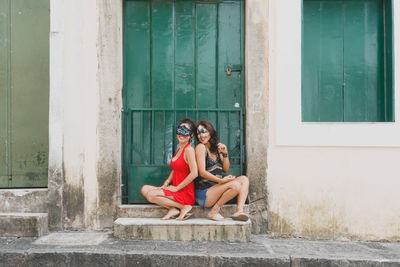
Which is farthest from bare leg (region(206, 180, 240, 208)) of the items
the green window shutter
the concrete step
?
the concrete step

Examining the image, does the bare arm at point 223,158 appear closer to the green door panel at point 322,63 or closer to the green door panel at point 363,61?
the green door panel at point 322,63

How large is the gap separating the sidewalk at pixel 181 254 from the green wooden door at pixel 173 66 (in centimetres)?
128

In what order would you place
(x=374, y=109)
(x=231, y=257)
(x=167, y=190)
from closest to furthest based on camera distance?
(x=231, y=257) < (x=167, y=190) < (x=374, y=109)

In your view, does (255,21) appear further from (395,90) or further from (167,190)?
(167,190)

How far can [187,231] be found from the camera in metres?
4.36

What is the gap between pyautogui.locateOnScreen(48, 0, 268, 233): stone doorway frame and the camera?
15.6 ft

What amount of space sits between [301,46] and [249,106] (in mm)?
989

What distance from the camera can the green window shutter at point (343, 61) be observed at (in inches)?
194

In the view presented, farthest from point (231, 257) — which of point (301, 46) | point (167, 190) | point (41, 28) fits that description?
point (41, 28)

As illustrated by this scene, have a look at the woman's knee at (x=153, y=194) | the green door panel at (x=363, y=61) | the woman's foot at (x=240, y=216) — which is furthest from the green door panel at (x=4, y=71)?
the green door panel at (x=363, y=61)

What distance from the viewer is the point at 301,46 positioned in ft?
15.5

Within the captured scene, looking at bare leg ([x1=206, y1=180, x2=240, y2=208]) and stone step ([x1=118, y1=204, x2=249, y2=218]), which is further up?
bare leg ([x1=206, y1=180, x2=240, y2=208])

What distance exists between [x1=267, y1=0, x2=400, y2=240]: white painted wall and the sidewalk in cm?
43

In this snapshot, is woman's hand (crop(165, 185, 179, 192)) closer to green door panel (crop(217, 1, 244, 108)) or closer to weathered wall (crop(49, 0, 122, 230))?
weathered wall (crop(49, 0, 122, 230))
